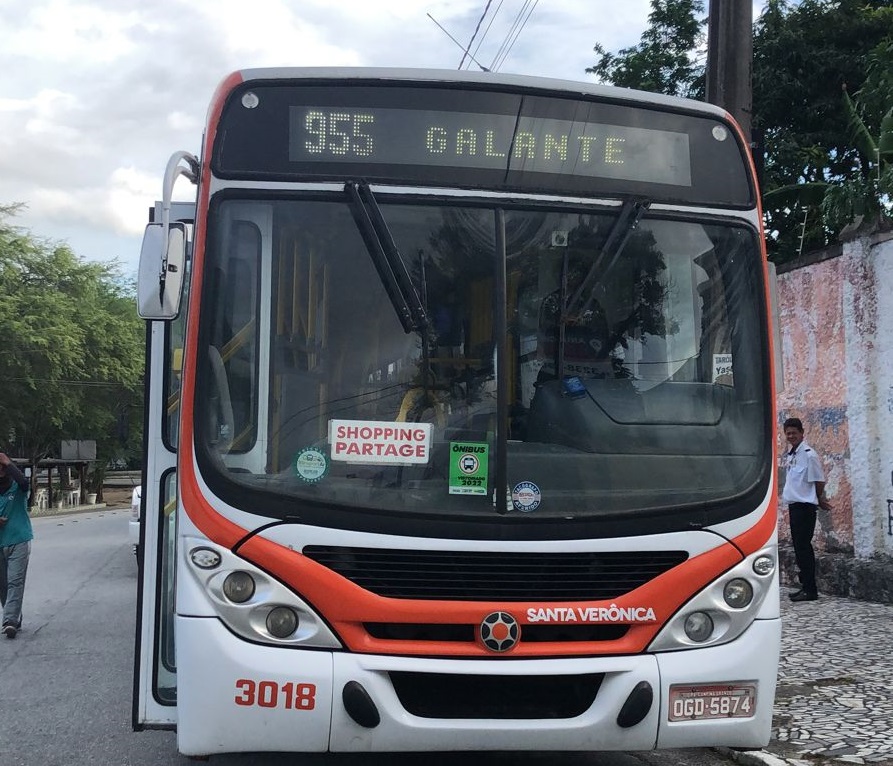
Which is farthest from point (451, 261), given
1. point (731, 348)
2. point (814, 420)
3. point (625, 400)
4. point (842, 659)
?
point (814, 420)

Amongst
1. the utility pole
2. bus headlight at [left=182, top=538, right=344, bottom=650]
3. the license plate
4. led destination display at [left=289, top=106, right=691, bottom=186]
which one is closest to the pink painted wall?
the utility pole

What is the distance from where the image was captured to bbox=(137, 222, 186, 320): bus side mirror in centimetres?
446

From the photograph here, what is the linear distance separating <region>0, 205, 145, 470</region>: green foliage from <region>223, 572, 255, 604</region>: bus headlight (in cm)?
3290

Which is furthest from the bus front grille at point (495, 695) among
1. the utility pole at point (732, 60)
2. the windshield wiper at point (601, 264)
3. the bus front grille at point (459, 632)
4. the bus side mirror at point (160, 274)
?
the utility pole at point (732, 60)

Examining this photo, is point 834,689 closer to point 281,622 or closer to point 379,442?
point 379,442

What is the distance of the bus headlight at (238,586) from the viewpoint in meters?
4.19

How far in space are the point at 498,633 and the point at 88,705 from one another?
381cm

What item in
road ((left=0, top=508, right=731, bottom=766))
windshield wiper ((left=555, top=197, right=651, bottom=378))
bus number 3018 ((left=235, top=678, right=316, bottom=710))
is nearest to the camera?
bus number 3018 ((left=235, top=678, right=316, bottom=710))

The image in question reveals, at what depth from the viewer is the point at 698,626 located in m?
4.41

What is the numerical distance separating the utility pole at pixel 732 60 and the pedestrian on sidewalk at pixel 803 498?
3.70 m

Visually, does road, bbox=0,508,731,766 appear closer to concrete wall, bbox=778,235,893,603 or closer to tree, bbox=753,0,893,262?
concrete wall, bbox=778,235,893,603

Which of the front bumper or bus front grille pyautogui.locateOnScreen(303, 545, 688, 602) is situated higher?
bus front grille pyautogui.locateOnScreen(303, 545, 688, 602)

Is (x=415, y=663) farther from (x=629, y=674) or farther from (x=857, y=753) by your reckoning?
(x=857, y=753)

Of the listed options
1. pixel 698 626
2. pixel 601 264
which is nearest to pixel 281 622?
pixel 698 626
